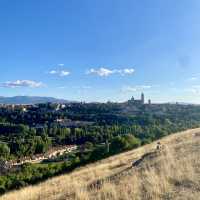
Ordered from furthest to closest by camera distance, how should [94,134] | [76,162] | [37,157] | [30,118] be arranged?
1. [30,118]
2. [94,134]
3. [37,157]
4. [76,162]

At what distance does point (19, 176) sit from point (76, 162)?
8.43 m

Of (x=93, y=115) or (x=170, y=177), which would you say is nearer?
(x=170, y=177)

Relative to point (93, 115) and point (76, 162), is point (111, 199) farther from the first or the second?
point (93, 115)

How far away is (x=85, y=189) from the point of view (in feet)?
35.9

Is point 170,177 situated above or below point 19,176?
above

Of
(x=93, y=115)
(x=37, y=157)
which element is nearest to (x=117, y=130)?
(x=37, y=157)

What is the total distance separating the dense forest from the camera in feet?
132

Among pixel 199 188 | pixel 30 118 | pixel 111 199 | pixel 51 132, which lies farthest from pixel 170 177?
pixel 30 118

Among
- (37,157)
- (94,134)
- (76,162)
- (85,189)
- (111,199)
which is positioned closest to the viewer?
(111,199)

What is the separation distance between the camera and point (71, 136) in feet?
262

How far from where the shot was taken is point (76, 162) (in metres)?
43.0

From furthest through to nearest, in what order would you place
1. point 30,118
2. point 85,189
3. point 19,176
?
1. point 30,118
2. point 19,176
3. point 85,189

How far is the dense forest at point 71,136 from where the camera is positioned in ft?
132

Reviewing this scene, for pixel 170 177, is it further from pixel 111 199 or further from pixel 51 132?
pixel 51 132
